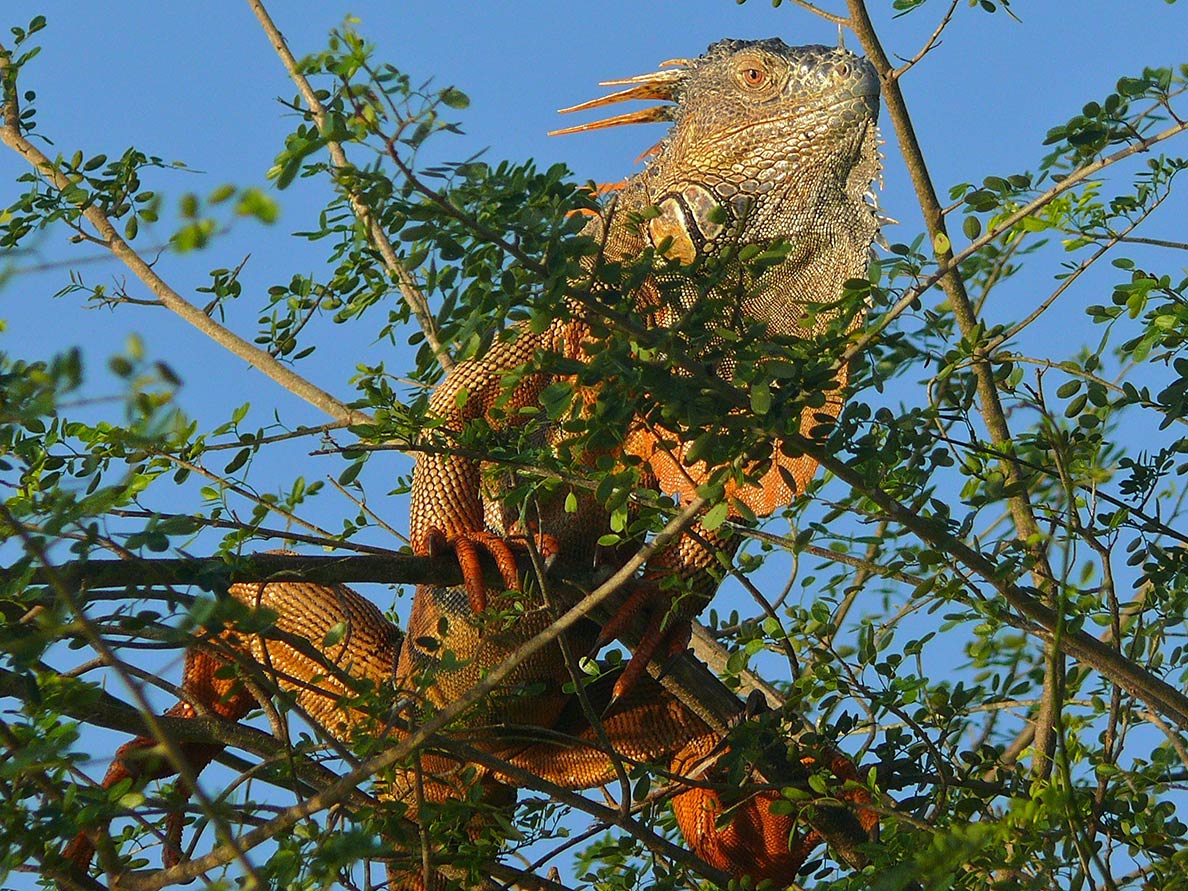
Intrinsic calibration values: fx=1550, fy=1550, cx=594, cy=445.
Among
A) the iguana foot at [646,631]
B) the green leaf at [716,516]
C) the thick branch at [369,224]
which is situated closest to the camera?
the thick branch at [369,224]

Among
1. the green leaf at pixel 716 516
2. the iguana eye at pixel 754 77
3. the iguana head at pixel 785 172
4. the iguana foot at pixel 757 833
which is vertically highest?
the iguana eye at pixel 754 77

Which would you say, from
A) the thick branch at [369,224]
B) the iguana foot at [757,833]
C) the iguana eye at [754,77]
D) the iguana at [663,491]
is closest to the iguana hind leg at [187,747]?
the iguana at [663,491]

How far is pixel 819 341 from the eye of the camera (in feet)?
12.2

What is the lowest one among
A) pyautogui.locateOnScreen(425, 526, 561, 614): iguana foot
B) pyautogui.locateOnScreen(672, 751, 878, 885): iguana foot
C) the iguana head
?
pyautogui.locateOnScreen(672, 751, 878, 885): iguana foot

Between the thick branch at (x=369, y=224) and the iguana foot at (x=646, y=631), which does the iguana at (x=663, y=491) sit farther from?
the thick branch at (x=369, y=224)

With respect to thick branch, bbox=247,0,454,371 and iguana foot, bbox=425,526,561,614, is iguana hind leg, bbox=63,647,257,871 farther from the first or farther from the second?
thick branch, bbox=247,0,454,371

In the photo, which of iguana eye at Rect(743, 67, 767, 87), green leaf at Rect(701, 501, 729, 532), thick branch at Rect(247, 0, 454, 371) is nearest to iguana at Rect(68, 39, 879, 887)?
iguana eye at Rect(743, 67, 767, 87)

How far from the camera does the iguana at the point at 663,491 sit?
A: 16.5 feet

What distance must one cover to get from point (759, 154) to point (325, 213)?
8.20ft

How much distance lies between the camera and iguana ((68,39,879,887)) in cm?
502

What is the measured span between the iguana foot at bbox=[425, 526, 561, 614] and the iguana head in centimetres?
135

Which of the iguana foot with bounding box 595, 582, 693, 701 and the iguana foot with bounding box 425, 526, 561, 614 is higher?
the iguana foot with bounding box 425, 526, 561, 614

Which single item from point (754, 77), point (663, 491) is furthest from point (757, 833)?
point (754, 77)

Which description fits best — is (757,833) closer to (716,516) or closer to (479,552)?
(479,552)
